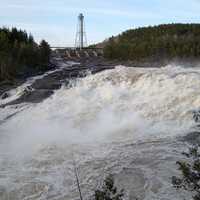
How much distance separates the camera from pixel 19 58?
35281 millimetres

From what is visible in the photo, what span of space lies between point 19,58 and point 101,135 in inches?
859

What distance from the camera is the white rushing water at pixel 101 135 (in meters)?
10.2

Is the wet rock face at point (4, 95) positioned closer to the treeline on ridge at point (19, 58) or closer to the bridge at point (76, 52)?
the treeline on ridge at point (19, 58)

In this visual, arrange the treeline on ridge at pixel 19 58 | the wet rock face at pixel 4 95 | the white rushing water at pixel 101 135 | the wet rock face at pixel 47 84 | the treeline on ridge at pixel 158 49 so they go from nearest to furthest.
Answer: the white rushing water at pixel 101 135
the wet rock face at pixel 4 95
the wet rock face at pixel 47 84
the treeline on ridge at pixel 19 58
the treeline on ridge at pixel 158 49

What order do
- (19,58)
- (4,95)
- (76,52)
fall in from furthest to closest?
(76,52) < (19,58) < (4,95)

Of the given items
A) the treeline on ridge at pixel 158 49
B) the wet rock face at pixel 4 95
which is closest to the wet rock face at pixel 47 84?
the wet rock face at pixel 4 95

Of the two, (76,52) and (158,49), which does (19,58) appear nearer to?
(158,49)

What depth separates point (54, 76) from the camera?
28375 millimetres

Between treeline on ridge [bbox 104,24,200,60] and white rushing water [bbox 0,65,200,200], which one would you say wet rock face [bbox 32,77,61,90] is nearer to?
white rushing water [bbox 0,65,200,200]

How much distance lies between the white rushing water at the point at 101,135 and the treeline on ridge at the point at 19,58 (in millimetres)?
8067

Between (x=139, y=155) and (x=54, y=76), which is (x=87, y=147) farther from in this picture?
(x=54, y=76)

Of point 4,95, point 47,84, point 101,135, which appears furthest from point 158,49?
point 101,135

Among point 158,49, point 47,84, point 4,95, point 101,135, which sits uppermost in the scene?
point 158,49

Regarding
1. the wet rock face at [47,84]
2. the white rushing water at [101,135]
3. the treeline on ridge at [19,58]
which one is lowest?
the white rushing water at [101,135]
